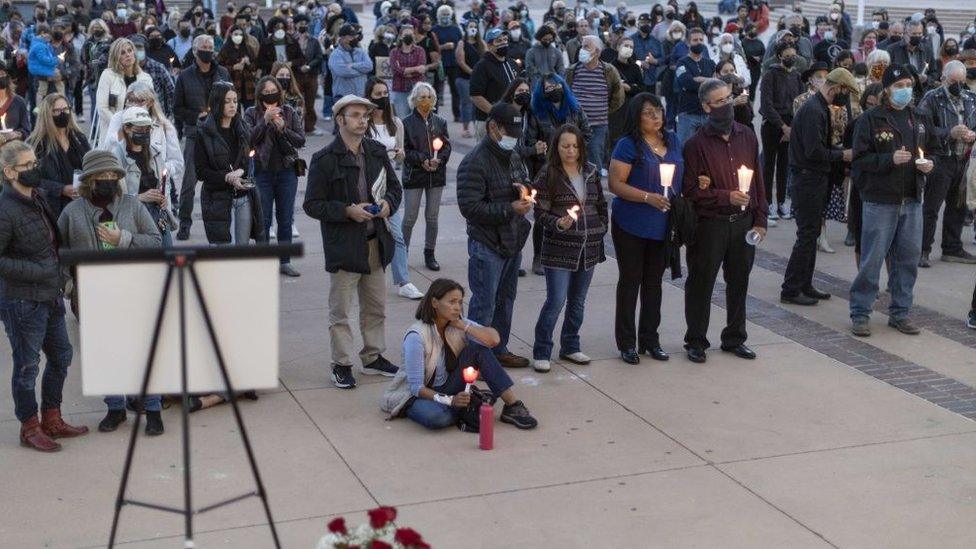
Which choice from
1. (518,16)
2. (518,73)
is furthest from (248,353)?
(518,16)

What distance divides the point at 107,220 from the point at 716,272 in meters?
4.10

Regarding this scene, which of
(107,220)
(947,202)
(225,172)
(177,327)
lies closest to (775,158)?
(947,202)

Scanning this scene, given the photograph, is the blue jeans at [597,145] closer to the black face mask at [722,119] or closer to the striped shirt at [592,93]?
the striped shirt at [592,93]

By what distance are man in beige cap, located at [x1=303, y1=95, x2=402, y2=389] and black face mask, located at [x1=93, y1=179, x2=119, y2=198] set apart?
4.15ft

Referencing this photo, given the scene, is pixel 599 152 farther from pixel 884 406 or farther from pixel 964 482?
pixel 964 482

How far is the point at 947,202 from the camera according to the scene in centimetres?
1277

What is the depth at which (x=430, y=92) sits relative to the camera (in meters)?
11.4

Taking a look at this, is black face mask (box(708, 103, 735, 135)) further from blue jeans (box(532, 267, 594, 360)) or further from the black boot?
the black boot

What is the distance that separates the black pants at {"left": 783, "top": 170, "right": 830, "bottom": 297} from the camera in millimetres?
10930

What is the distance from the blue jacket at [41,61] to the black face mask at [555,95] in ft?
33.3

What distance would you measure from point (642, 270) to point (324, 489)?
10.4 ft

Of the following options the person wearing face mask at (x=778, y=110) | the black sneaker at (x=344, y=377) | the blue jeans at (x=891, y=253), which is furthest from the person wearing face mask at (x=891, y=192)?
the black sneaker at (x=344, y=377)

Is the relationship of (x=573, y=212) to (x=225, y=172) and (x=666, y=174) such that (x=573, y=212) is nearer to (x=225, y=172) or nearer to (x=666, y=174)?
(x=666, y=174)

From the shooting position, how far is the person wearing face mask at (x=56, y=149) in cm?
923
